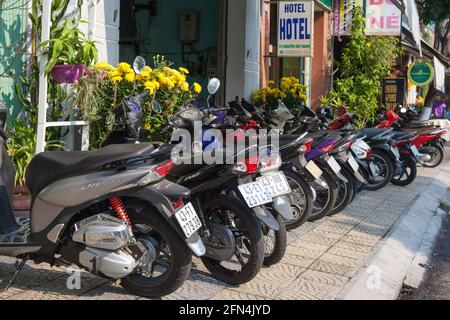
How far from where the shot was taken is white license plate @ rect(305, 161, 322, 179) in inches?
217

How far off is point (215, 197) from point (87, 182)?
3.18 ft

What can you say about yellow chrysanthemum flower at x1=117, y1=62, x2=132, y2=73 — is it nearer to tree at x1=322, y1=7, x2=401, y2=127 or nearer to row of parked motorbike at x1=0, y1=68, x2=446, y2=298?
row of parked motorbike at x1=0, y1=68, x2=446, y2=298

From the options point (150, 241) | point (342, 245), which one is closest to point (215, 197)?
point (150, 241)

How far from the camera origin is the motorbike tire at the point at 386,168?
849cm

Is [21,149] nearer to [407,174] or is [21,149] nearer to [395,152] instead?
[395,152]

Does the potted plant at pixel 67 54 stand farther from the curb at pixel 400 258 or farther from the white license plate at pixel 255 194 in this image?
the curb at pixel 400 258

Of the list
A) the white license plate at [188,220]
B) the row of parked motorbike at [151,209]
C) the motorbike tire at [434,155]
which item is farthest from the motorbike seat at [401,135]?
the white license plate at [188,220]

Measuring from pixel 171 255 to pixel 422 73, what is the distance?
12.4m

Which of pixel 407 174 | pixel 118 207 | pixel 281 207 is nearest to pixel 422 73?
pixel 407 174

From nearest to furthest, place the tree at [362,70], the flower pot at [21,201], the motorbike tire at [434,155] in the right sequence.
Result: the flower pot at [21,201]
the motorbike tire at [434,155]
the tree at [362,70]

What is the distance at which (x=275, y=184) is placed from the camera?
4125mm

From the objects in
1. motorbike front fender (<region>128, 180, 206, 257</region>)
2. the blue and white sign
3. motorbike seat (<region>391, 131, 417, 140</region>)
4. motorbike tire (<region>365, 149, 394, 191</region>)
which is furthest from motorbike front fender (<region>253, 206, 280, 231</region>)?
the blue and white sign

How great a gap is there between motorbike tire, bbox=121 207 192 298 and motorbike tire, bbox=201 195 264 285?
0.53 metres

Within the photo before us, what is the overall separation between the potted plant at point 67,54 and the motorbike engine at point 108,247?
2.26m
